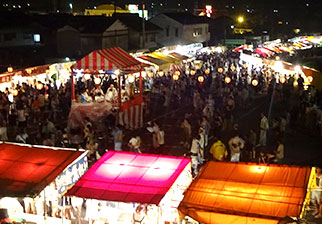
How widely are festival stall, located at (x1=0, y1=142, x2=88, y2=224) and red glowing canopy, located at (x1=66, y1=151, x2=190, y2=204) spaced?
20.9 inches

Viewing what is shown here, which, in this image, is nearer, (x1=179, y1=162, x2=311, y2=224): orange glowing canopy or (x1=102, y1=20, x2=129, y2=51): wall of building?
(x1=179, y1=162, x2=311, y2=224): orange glowing canopy

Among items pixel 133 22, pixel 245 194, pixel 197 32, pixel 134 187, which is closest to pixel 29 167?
pixel 134 187

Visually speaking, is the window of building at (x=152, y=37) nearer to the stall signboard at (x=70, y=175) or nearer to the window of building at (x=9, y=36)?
the window of building at (x=9, y=36)

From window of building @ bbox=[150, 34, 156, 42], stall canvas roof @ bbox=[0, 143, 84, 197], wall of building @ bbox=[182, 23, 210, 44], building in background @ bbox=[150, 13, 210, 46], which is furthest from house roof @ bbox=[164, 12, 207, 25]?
stall canvas roof @ bbox=[0, 143, 84, 197]

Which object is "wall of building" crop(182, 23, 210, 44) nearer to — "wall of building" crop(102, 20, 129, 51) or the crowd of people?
"wall of building" crop(102, 20, 129, 51)

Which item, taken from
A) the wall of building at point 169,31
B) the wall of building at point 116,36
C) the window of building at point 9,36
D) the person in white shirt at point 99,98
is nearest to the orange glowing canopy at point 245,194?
the person in white shirt at point 99,98

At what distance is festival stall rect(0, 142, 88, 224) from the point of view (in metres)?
7.75

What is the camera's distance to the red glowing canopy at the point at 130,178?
7.41m

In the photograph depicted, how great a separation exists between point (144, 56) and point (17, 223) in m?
21.3

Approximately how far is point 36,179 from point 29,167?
60 centimetres

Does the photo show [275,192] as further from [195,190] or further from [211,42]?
[211,42]

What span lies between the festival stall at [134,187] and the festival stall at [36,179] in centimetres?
54

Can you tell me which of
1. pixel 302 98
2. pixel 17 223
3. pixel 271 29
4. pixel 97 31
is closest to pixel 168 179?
pixel 17 223

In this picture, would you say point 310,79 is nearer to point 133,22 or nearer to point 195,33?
point 133,22
